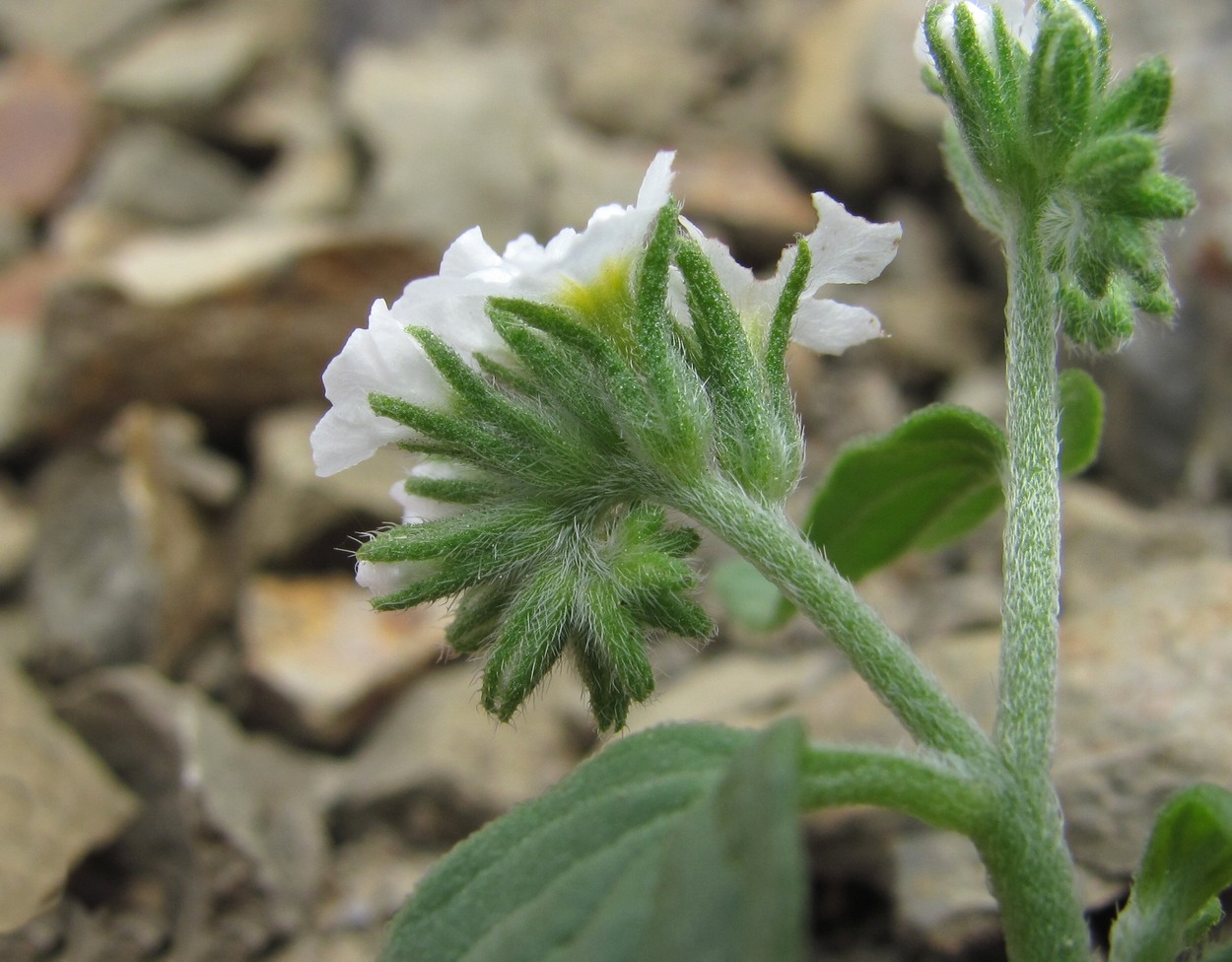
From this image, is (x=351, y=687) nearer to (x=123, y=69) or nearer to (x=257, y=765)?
(x=257, y=765)

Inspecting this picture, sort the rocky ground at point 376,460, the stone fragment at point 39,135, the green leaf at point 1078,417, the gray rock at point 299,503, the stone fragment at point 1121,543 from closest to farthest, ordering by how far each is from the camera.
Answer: the green leaf at point 1078,417
the rocky ground at point 376,460
the stone fragment at point 1121,543
the gray rock at point 299,503
the stone fragment at point 39,135

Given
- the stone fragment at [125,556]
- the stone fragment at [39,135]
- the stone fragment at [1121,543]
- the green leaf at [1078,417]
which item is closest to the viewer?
the green leaf at [1078,417]

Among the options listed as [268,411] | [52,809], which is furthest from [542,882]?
[268,411]

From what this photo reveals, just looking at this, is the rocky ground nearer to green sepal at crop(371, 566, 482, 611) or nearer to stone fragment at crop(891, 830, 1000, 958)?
stone fragment at crop(891, 830, 1000, 958)

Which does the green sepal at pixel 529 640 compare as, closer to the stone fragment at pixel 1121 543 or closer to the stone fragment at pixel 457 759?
the stone fragment at pixel 457 759

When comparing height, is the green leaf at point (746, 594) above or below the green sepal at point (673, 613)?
below

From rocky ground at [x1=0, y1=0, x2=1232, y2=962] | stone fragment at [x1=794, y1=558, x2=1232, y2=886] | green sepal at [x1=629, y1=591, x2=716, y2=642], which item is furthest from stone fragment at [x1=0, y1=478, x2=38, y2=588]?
green sepal at [x1=629, y1=591, x2=716, y2=642]

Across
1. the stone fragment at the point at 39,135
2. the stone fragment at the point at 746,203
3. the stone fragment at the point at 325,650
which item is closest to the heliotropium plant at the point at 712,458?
the stone fragment at the point at 325,650

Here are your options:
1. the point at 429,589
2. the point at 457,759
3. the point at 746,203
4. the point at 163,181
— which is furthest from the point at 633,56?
the point at 429,589
